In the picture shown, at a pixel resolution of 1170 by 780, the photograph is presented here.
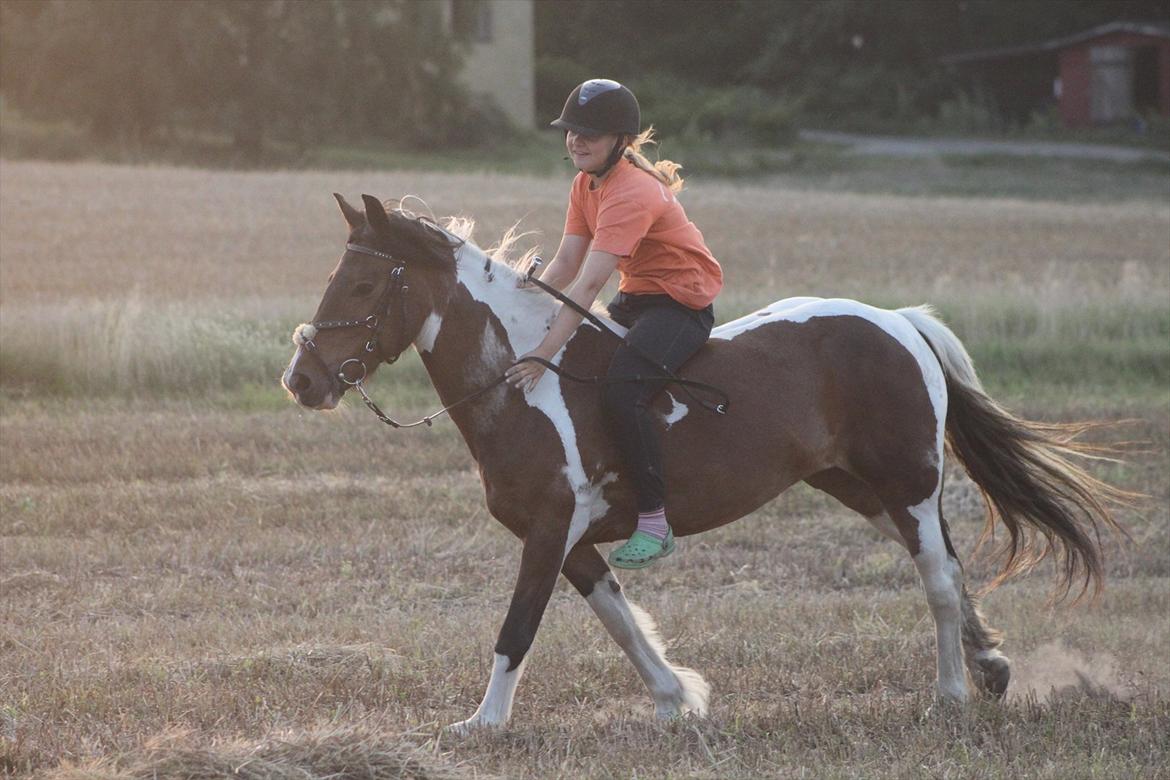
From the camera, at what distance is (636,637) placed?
5.98 metres

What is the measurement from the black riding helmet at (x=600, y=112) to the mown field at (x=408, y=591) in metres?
2.34

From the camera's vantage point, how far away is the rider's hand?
5.66 m

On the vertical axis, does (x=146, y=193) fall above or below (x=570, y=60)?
below

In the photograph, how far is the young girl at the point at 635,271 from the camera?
18.4 feet

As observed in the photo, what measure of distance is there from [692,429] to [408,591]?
2.93 m

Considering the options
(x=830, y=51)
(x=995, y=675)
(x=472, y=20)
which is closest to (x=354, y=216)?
(x=995, y=675)

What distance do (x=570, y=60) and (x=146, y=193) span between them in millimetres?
32176

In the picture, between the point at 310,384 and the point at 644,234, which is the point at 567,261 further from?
the point at 310,384

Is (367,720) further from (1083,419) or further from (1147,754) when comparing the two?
(1083,419)

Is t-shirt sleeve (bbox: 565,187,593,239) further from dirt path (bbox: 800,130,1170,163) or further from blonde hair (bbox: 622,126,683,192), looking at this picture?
dirt path (bbox: 800,130,1170,163)

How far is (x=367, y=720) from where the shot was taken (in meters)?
5.66

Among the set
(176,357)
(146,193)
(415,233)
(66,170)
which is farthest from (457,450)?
(66,170)

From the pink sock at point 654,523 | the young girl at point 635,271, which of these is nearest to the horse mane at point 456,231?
the young girl at point 635,271

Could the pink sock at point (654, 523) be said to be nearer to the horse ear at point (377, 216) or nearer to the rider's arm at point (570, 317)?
the rider's arm at point (570, 317)
